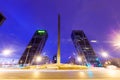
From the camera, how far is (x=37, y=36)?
114875 millimetres

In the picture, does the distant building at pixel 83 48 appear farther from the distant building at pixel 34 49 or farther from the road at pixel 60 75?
the road at pixel 60 75

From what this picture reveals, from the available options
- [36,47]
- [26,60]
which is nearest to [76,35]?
[36,47]

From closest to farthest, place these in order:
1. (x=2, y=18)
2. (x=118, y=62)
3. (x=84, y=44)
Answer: (x=2, y=18)
(x=118, y=62)
(x=84, y=44)

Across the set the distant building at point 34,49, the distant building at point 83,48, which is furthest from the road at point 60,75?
the distant building at point 83,48

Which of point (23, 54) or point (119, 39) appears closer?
point (119, 39)

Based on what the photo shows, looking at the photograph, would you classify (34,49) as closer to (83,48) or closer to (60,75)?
(83,48)

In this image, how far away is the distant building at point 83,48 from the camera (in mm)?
113500

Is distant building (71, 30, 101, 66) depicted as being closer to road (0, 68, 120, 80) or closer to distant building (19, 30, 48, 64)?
distant building (19, 30, 48, 64)

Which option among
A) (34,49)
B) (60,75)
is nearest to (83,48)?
(34,49)

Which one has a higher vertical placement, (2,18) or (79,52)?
(79,52)

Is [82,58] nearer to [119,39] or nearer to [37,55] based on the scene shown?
[37,55]

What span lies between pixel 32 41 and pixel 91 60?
3857 centimetres

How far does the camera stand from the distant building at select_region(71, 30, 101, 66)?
114 metres

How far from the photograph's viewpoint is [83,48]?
4528 inches
